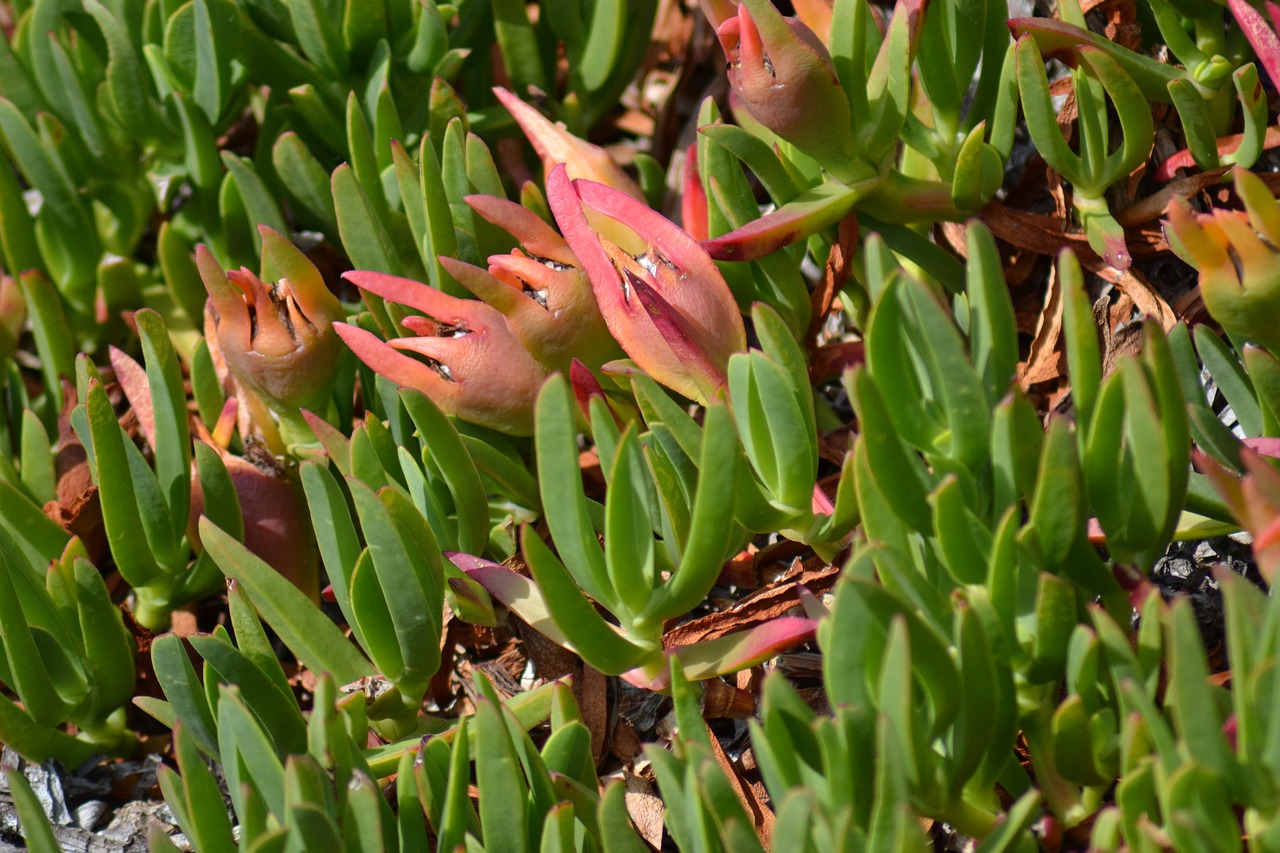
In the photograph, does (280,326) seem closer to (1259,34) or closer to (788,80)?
(788,80)

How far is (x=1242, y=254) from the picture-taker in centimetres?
69

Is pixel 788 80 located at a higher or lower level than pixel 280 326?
higher

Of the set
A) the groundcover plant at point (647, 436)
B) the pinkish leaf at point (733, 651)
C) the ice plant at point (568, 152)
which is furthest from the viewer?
the ice plant at point (568, 152)

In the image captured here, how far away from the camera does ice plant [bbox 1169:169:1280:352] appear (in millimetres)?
680

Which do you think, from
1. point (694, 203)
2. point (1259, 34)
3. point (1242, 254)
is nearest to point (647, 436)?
point (694, 203)

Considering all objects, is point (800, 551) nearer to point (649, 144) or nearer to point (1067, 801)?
point (1067, 801)

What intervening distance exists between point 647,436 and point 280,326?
33 centimetres

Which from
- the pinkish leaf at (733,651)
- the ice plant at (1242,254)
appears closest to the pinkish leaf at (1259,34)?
the ice plant at (1242,254)

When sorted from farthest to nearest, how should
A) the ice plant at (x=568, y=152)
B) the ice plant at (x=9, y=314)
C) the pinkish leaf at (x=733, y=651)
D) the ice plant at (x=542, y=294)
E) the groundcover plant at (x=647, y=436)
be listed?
the ice plant at (x=9, y=314) < the ice plant at (x=568, y=152) < the ice plant at (x=542, y=294) < the pinkish leaf at (x=733, y=651) < the groundcover plant at (x=647, y=436)

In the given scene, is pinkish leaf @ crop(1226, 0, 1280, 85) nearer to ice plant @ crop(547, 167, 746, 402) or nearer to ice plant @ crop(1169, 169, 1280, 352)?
ice plant @ crop(1169, 169, 1280, 352)

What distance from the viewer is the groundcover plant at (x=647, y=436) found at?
0.62 meters

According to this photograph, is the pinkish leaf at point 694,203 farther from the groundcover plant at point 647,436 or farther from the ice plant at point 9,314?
the ice plant at point 9,314

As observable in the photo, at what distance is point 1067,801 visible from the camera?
27.5 inches

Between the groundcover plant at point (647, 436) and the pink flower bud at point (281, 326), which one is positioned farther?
the pink flower bud at point (281, 326)
